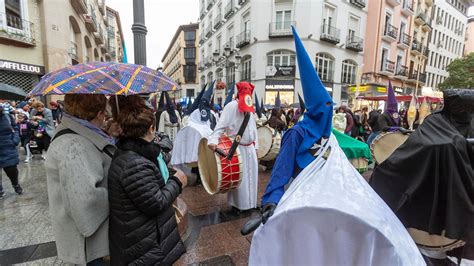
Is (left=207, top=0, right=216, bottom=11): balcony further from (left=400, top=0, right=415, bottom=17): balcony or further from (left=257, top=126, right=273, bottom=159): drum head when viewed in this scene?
(left=257, top=126, right=273, bottom=159): drum head

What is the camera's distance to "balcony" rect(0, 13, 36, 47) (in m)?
10.6

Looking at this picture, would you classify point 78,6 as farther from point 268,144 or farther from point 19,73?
point 268,144

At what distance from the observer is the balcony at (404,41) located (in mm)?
30136

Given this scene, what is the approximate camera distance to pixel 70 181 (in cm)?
154

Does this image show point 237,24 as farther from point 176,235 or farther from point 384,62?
point 176,235

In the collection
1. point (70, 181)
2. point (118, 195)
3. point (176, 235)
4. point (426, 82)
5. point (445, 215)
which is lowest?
point (176, 235)

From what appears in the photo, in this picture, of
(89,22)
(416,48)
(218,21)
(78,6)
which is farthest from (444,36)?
(78,6)

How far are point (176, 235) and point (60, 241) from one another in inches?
31.5

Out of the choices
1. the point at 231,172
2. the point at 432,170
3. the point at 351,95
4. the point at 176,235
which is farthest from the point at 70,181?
the point at 351,95

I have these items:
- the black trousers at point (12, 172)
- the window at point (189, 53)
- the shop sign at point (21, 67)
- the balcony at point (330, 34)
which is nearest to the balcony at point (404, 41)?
the balcony at point (330, 34)

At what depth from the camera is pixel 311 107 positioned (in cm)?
187

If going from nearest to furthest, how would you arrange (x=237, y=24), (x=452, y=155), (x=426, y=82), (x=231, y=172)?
1. (x=452, y=155)
2. (x=231, y=172)
3. (x=237, y=24)
4. (x=426, y=82)

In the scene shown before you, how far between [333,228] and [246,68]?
1024 inches

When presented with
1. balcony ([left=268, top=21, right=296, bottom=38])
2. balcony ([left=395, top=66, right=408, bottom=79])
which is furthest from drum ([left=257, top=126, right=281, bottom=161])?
balcony ([left=395, top=66, right=408, bottom=79])
